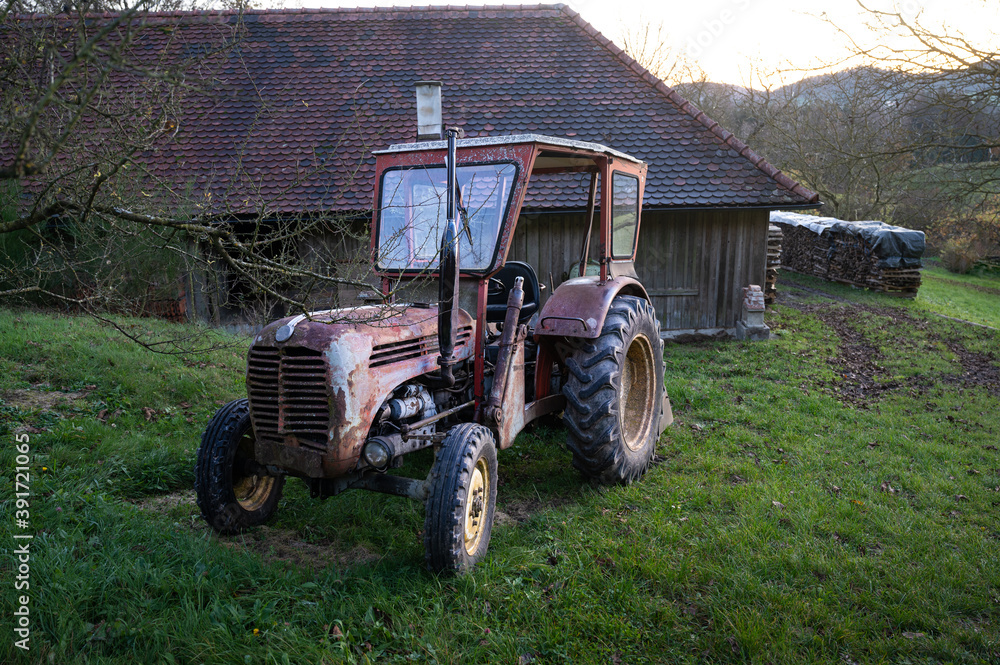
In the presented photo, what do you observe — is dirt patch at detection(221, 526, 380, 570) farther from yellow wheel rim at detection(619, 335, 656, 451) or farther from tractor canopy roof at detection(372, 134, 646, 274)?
yellow wheel rim at detection(619, 335, 656, 451)

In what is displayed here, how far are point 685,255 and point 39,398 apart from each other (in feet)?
27.7

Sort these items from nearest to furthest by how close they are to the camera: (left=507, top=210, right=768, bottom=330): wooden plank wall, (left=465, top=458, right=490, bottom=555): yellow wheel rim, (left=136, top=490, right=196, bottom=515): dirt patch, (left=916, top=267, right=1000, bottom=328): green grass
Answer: (left=465, top=458, right=490, bottom=555): yellow wheel rim → (left=136, top=490, right=196, bottom=515): dirt patch → (left=507, top=210, right=768, bottom=330): wooden plank wall → (left=916, top=267, right=1000, bottom=328): green grass

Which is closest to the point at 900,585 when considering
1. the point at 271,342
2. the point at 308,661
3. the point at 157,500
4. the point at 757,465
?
the point at 757,465

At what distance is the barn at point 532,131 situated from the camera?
31.1 ft

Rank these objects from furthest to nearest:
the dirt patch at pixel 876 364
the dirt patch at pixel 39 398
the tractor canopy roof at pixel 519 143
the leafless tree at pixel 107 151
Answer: the dirt patch at pixel 876 364, the dirt patch at pixel 39 398, the tractor canopy roof at pixel 519 143, the leafless tree at pixel 107 151

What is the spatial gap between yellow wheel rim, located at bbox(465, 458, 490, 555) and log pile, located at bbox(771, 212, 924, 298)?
1535 centimetres

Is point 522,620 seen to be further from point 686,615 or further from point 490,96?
point 490,96

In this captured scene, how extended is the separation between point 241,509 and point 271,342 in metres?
1.05

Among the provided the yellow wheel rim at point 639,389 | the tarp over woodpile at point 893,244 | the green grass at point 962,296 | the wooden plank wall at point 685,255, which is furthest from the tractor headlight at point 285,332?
the tarp over woodpile at point 893,244

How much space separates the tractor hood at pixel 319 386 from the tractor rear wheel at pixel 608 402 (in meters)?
1.23

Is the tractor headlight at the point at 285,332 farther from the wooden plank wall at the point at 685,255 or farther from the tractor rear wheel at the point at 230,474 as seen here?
the wooden plank wall at the point at 685,255

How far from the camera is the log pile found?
15078mm

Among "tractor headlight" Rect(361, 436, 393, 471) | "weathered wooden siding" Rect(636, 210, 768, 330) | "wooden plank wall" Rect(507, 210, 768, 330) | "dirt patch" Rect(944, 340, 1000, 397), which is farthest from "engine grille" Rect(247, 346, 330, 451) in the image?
"weathered wooden siding" Rect(636, 210, 768, 330)

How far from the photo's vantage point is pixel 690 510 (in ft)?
12.8
